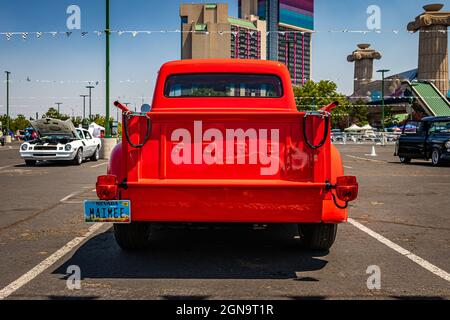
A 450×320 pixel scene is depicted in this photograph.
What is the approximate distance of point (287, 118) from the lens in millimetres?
4305

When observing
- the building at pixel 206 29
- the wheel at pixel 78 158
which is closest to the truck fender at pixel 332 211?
the wheel at pixel 78 158

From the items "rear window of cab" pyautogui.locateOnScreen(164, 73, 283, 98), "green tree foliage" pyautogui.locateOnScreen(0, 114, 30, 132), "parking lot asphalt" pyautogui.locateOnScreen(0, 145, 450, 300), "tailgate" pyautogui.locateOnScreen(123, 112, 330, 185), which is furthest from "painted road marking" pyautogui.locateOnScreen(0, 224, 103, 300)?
"green tree foliage" pyautogui.locateOnScreen(0, 114, 30, 132)

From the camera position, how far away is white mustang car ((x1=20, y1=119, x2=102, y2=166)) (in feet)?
58.0

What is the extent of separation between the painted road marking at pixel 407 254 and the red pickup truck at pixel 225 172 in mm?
936

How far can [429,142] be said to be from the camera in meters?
18.8

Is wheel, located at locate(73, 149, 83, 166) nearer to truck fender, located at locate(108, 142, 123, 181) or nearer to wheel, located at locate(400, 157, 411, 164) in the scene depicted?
wheel, located at locate(400, 157, 411, 164)

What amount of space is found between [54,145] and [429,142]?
13836mm

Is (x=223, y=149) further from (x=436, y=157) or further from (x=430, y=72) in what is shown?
(x=430, y=72)

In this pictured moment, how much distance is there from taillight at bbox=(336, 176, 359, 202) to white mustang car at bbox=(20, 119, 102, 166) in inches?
567

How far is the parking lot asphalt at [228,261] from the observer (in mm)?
3834

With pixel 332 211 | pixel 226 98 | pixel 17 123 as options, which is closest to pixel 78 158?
pixel 226 98

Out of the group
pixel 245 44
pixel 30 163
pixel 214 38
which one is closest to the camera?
pixel 30 163

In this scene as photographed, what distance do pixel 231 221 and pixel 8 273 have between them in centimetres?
198
